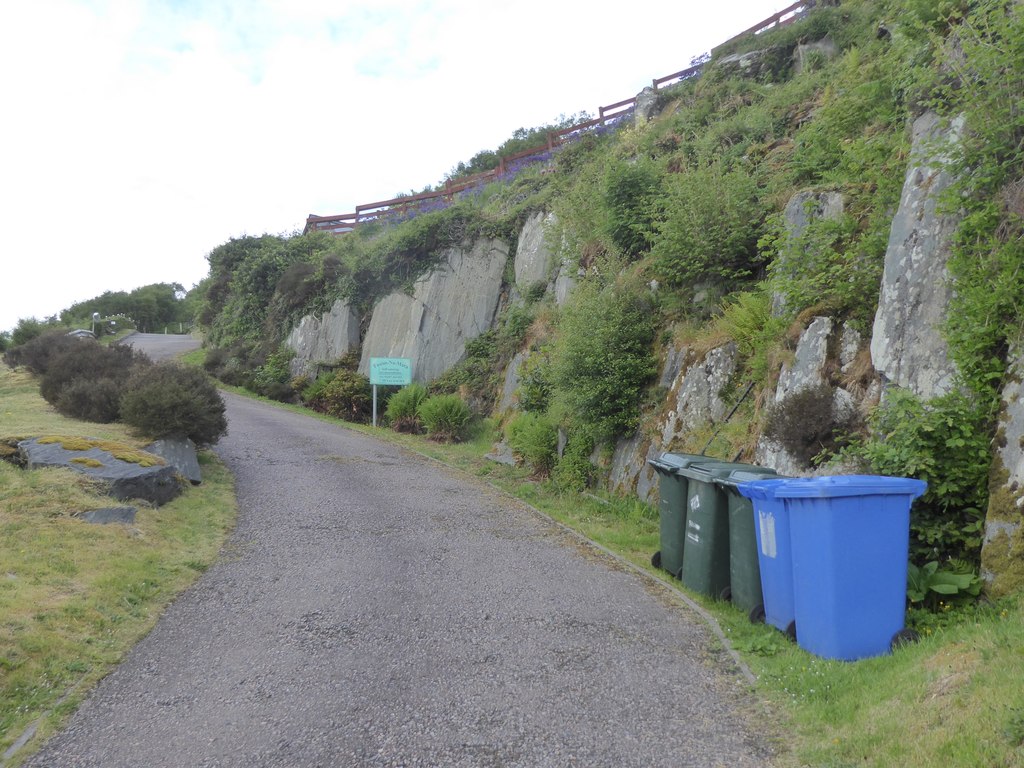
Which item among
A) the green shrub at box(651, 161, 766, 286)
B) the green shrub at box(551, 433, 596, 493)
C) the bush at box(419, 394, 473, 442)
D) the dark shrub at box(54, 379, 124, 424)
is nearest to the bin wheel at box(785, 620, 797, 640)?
the green shrub at box(551, 433, 596, 493)

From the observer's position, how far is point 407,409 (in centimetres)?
2017

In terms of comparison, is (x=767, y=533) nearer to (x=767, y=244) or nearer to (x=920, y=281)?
(x=920, y=281)

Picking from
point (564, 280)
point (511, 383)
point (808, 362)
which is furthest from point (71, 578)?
point (564, 280)

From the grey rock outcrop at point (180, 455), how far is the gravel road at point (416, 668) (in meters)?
2.60

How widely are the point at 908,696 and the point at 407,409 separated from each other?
670 inches

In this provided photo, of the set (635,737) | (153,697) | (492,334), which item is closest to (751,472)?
(635,737)

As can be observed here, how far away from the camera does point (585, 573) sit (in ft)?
25.3

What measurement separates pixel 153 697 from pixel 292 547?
149 inches

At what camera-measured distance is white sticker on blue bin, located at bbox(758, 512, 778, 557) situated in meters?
5.51

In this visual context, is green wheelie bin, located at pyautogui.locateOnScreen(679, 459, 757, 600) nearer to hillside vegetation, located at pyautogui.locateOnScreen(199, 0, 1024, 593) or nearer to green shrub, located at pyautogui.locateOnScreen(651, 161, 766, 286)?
hillside vegetation, located at pyautogui.locateOnScreen(199, 0, 1024, 593)

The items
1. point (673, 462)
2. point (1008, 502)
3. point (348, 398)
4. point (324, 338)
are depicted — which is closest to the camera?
point (1008, 502)

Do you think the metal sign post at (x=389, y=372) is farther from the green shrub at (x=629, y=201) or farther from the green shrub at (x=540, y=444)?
the green shrub at (x=629, y=201)

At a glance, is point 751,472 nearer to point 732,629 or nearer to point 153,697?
point 732,629

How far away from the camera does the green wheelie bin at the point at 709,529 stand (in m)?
6.47
